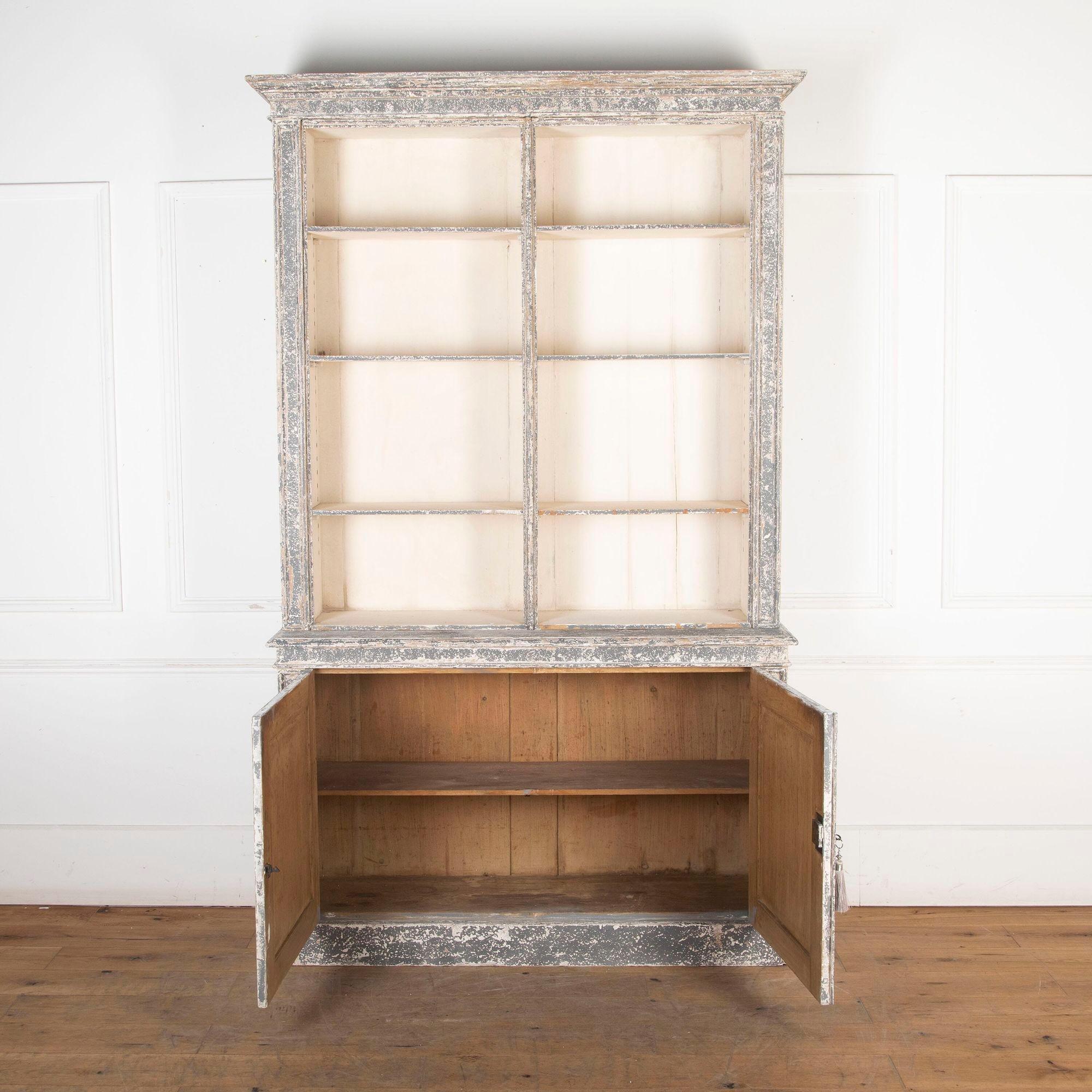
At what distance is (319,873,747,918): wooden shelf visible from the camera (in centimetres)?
292

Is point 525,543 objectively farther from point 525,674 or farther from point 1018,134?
point 1018,134

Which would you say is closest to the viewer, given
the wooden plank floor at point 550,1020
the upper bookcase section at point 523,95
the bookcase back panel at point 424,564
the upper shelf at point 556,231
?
the wooden plank floor at point 550,1020

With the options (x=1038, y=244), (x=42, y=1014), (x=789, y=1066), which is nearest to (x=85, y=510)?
(x=42, y=1014)

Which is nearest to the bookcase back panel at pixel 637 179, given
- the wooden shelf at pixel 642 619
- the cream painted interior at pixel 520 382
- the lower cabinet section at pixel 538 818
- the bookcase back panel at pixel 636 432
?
the cream painted interior at pixel 520 382

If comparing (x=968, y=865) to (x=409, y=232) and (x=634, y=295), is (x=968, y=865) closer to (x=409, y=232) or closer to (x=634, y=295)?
(x=634, y=295)

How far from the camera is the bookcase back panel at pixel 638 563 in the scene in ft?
10.3

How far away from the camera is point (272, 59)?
3.19m

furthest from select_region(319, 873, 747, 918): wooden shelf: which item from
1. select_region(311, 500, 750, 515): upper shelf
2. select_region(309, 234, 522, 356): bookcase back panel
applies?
select_region(309, 234, 522, 356): bookcase back panel

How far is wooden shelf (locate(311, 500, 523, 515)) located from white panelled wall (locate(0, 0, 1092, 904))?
472mm

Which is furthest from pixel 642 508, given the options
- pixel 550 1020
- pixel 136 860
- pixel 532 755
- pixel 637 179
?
pixel 136 860

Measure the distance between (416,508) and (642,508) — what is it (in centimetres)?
69

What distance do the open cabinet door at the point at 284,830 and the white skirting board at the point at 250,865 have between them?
786mm

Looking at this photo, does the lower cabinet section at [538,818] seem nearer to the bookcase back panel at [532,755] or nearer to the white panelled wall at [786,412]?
the bookcase back panel at [532,755]

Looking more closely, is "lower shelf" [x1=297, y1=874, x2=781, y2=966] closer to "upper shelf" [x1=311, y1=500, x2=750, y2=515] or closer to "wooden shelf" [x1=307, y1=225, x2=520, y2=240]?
"upper shelf" [x1=311, y1=500, x2=750, y2=515]
